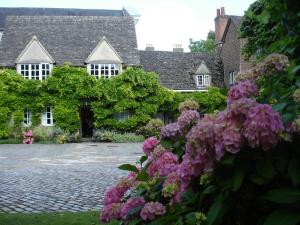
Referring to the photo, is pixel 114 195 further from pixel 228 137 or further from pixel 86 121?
pixel 86 121

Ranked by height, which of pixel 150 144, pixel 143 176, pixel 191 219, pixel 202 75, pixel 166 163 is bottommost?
pixel 191 219

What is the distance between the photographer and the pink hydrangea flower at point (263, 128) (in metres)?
1.75

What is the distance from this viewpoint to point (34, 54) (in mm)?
34250

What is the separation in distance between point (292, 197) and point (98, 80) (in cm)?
3184

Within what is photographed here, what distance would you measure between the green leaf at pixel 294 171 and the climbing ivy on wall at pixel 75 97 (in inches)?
1204

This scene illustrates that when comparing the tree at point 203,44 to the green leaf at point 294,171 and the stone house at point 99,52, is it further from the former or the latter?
the green leaf at point 294,171

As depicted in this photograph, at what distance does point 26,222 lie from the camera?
676cm

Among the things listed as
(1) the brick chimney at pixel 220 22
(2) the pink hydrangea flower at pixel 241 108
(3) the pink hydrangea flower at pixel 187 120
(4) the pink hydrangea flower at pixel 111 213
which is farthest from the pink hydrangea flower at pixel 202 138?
(1) the brick chimney at pixel 220 22

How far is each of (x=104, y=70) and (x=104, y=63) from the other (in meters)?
0.56

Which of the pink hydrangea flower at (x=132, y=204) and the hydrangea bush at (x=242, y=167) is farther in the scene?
the pink hydrangea flower at (x=132, y=204)

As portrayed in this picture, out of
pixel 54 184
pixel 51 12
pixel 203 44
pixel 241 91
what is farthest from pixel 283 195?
pixel 203 44

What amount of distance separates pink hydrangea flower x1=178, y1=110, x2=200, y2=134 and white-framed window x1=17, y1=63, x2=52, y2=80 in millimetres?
32264

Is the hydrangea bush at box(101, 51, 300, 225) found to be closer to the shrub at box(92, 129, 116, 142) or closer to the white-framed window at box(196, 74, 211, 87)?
the shrub at box(92, 129, 116, 142)

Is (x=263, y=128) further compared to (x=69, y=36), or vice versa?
(x=69, y=36)
